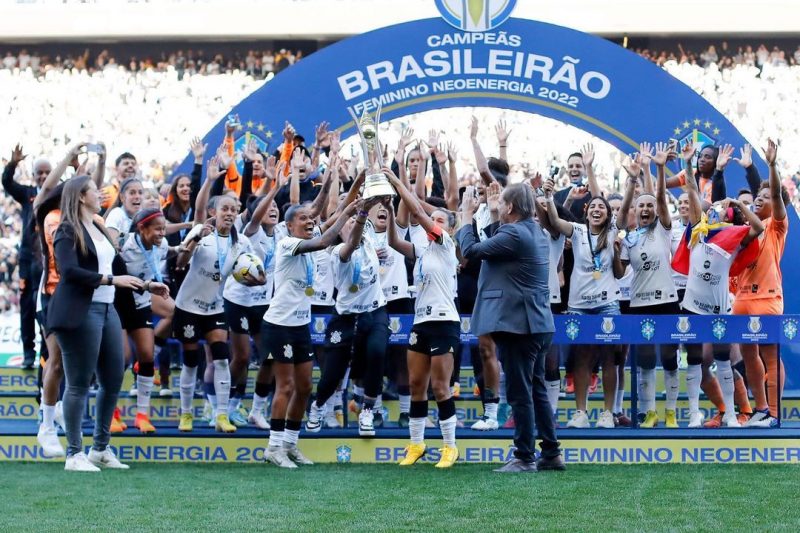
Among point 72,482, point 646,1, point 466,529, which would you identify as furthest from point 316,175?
point 646,1

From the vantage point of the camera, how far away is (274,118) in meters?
11.8

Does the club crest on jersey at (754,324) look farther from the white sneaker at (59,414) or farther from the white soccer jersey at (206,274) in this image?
the white sneaker at (59,414)

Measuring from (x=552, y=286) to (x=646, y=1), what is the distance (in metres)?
18.0

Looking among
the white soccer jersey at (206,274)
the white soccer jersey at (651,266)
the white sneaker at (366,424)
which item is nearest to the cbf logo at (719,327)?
the white soccer jersey at (651,266)

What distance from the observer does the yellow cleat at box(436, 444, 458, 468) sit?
8562mm

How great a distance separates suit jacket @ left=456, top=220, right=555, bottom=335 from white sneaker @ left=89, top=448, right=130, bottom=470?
274cm

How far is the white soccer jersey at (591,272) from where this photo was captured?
9594 millimetres

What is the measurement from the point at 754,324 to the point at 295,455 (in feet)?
12.1

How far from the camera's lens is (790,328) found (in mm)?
9508

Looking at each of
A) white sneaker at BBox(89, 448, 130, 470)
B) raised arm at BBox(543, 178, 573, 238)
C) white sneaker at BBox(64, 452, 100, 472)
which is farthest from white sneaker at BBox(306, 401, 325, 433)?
raised arm at BBox(543, 178, 573, 238)

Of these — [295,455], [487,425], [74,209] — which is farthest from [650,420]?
[74,209]

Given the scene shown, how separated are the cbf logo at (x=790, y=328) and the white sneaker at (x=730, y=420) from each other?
76 cm

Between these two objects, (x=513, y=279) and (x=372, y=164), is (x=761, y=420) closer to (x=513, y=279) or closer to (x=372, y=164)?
(x=513, y=279)

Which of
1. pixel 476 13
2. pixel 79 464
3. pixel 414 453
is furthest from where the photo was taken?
pixel 476 13
